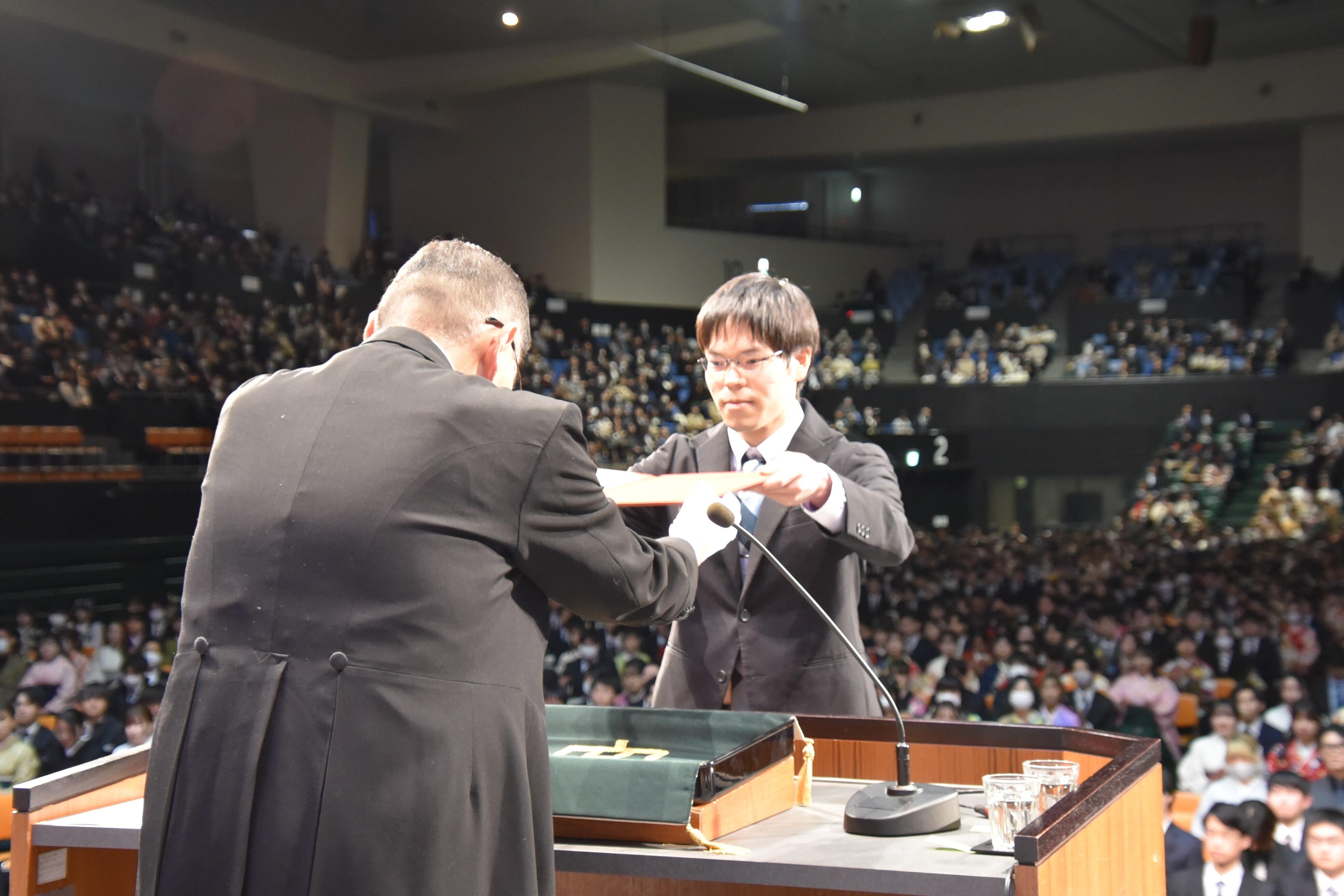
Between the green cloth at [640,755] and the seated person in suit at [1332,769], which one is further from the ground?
the green cloth at [640,755]

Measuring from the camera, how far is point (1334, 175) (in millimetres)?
19922

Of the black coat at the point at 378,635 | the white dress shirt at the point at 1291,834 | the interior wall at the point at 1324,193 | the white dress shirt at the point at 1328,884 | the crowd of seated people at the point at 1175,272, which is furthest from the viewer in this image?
the interior wall at the point at 1324,193

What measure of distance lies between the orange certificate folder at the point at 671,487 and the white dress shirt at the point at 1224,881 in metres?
3.74

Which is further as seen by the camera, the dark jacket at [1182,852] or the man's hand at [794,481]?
the dark jacket at [1182,852]

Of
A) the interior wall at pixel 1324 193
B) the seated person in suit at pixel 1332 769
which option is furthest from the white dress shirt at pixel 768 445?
the interior wall at pixel 1324 193

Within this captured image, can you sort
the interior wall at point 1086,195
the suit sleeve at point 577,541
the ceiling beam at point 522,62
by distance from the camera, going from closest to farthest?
Answer: the suit sleeve at point 577,541 < the ceiling beam at point 522,62 < the interior wall at point 1086,195

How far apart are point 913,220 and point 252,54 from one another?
1306cm

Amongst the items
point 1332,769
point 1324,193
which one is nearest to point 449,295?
point 1332,769

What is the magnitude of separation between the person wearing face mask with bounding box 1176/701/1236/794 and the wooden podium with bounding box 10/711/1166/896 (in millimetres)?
4806

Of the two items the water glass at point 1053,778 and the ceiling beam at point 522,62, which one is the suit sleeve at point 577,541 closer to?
the water glass at point 1053,778

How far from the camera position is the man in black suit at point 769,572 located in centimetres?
215

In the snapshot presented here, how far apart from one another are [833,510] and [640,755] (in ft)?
1.72

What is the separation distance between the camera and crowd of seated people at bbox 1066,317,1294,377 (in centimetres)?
1708

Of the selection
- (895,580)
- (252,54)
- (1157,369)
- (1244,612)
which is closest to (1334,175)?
(1157,369)
